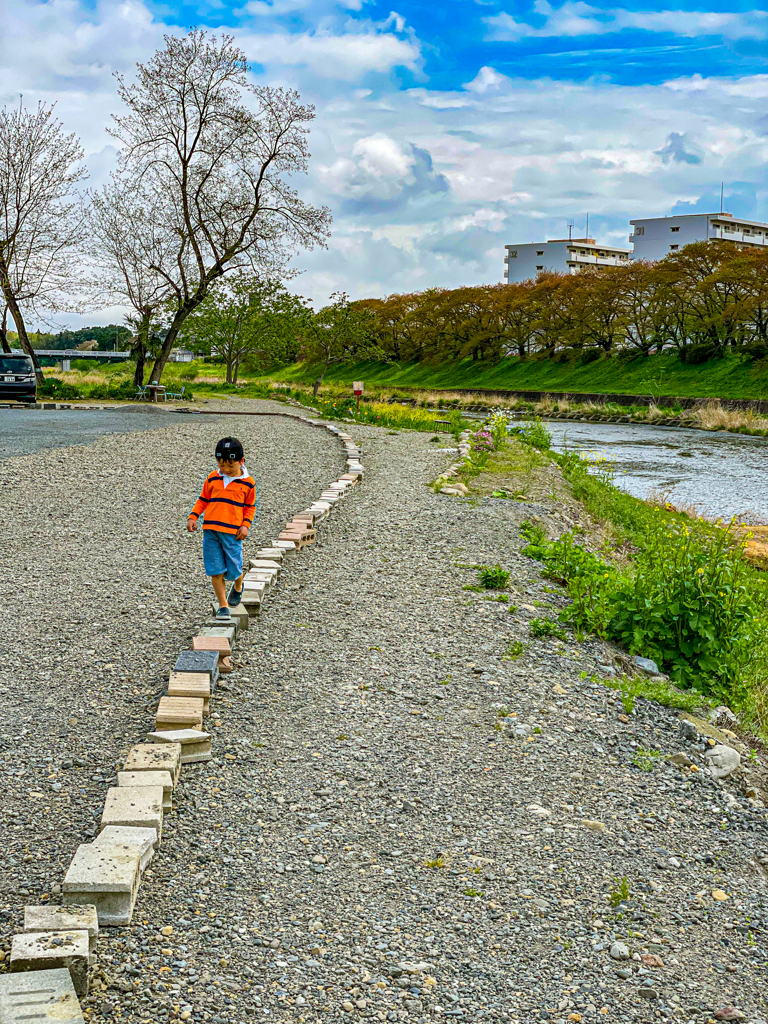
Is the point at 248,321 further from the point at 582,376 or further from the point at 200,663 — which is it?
the point at 200,663

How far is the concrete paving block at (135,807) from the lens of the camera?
3043 millimetres

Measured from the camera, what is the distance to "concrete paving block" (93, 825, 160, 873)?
287 cm

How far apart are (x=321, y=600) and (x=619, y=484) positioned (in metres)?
11.4

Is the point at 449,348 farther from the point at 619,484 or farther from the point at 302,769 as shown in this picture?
the point at 302,769

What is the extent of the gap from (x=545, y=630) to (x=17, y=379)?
2018 cm

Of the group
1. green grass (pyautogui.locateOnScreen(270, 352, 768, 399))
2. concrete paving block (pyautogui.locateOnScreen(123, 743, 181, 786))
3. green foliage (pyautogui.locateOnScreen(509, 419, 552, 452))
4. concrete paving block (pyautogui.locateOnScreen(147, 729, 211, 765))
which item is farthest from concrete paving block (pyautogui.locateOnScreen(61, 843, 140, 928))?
green grass (pyautogui.locateOnScreen(270, 352, 768, 399))

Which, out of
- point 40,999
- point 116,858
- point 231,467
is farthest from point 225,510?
point 40,999

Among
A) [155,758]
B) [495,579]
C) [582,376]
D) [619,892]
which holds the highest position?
[582,376]

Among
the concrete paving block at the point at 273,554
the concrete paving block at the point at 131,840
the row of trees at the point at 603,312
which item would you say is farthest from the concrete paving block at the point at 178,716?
the row of trees at the point at 603,312

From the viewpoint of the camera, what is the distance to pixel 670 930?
286cm

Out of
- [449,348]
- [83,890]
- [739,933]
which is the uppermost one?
[449,348]

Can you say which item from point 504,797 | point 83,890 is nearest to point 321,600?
point 504,797

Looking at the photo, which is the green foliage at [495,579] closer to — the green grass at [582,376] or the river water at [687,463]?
the river water at [687,463]

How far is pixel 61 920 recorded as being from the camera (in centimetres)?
251
